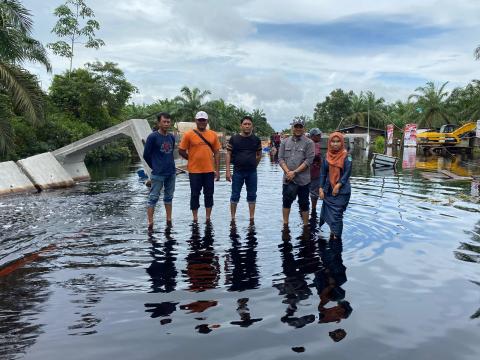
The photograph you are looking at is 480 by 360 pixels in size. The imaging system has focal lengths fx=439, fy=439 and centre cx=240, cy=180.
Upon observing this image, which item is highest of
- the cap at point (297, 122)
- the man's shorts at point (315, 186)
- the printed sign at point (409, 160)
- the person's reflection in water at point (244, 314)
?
the cap at point (297, 122)

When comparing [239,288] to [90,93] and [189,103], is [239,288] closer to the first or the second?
[90,93]

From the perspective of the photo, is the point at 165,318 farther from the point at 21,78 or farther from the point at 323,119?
the point at 323,119

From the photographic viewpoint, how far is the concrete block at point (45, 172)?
13516mm

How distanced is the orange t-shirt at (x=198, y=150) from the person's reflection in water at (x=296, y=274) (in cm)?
184

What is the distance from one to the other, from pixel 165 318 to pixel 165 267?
1.45 metres

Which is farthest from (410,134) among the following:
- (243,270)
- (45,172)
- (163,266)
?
(163,266)

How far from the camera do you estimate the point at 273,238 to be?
6.80 m

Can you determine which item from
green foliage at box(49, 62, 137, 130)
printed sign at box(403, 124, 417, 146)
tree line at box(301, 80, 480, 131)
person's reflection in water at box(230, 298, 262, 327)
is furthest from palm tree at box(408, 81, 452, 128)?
person's reflection in water at box(230, 298, 262, 327)

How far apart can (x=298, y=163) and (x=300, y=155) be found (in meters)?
0.14

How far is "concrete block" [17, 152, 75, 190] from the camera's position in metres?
13.5

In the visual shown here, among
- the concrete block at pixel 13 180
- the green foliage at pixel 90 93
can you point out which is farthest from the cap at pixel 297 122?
the green foliage at pixel 90 93

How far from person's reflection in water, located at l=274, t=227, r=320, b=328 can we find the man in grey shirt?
0.77 metres

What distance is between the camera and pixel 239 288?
4641 millimetres

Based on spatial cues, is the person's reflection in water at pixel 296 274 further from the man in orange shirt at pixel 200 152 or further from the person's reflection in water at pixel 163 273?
the man in orange shirt at pixel 200 152
